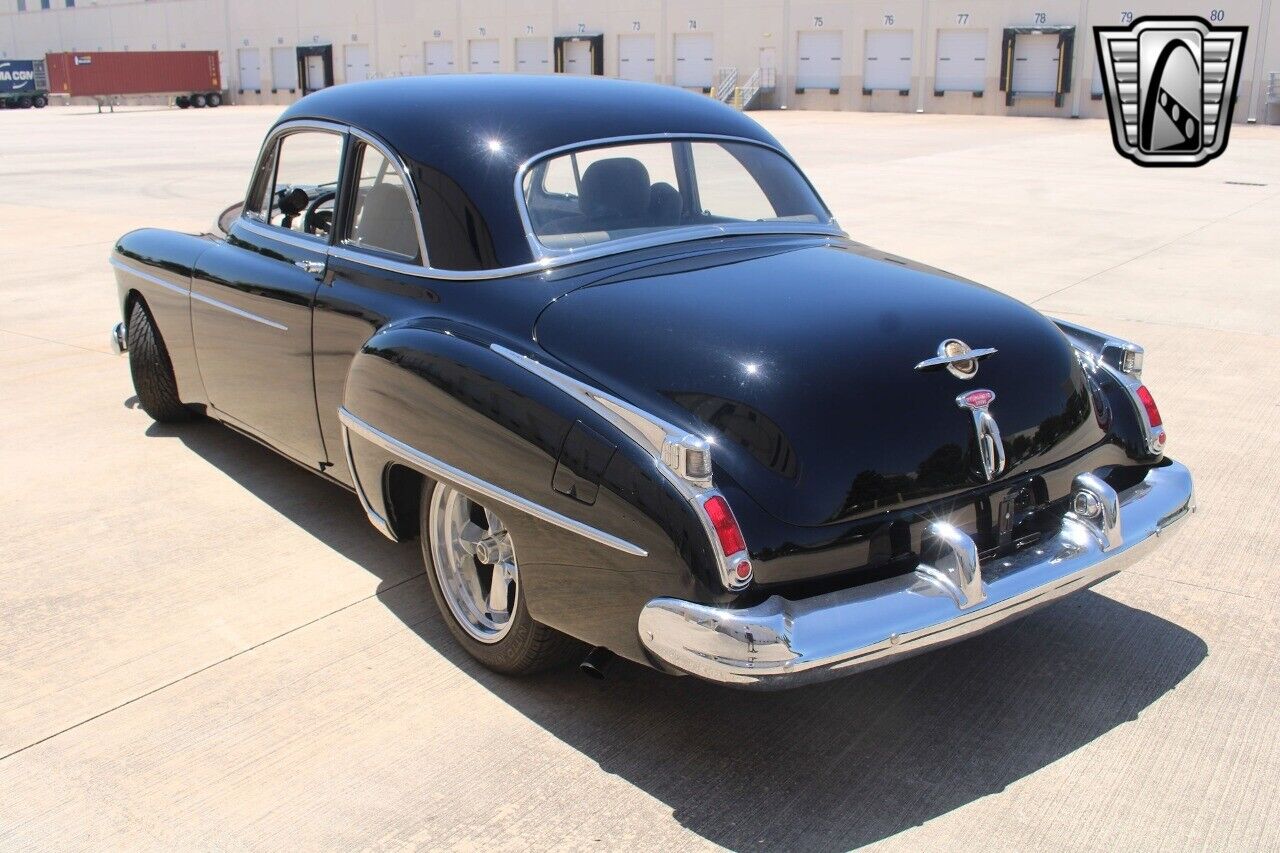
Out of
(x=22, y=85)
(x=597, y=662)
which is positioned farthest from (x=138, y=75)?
(x=597, y=662)

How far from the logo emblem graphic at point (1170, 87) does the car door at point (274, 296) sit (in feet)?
61.8

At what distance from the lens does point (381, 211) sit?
159 inches

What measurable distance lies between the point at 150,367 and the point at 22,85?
211 feet

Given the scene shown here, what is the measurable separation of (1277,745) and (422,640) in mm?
2430

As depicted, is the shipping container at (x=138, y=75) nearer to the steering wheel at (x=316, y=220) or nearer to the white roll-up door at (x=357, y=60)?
the white roll-up door at (x=357, y=60)

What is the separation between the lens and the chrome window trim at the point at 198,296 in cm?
Result: 440

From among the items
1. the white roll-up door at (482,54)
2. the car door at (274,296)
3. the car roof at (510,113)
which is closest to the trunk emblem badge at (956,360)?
the car roof at (510,113)

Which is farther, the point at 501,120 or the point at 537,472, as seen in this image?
the point at 501,120

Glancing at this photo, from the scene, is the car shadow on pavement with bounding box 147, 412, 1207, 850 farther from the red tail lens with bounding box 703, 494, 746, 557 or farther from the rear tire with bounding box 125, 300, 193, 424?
the rear tire with bounding box 125, 300, 193, 424

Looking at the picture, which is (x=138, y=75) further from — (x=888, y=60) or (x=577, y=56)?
(x=888, y=60)

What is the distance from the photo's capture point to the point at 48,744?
3.15 meters

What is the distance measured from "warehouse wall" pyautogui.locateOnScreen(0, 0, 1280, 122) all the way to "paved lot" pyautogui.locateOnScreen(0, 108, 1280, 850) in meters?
36.2

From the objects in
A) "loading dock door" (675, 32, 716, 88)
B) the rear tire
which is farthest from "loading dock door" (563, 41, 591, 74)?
the rear tire

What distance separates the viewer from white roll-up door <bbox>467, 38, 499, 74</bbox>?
53062mm
